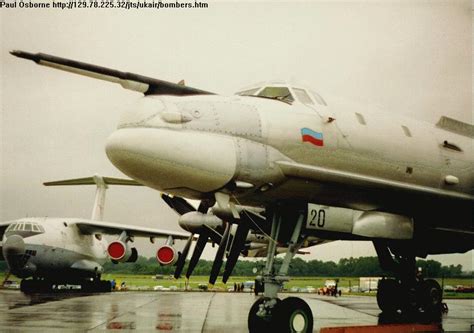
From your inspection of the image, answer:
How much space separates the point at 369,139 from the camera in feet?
23.1

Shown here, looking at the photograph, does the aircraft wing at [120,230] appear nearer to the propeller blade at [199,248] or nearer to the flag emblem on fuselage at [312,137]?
the propeller blade at [199,248]

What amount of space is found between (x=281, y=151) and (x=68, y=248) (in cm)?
2159

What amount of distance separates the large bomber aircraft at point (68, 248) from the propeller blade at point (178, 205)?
353 inches

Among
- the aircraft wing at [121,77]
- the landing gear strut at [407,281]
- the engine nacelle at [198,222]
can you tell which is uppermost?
the aircraft wing at [121,77]

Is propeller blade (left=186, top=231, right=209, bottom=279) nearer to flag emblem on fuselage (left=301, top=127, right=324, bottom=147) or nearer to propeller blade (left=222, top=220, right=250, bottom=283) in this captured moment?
propeller blade (left=222, top=220, right=250, bottom=283)

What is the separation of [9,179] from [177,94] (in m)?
6.50

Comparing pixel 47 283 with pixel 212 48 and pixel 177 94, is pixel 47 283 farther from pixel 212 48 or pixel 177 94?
pixel 177 94

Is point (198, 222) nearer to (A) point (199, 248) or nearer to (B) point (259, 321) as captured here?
(A) point (199, 248)

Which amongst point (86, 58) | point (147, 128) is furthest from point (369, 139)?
point (86, 58)

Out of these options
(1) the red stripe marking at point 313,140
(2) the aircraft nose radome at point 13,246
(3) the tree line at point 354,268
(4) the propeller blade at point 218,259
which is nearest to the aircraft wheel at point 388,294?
(3) the tree line at point 354,268

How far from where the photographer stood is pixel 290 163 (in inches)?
251

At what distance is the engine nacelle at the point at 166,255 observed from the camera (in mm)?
21266

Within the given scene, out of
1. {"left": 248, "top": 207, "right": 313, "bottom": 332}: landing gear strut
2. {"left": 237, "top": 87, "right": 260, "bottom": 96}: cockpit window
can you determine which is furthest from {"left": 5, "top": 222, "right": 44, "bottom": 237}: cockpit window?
{"left": 248, "top": 207, "right": 313, "bottom": 332}: landing gear strut

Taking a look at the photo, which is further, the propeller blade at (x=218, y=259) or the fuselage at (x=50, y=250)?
the fuselage at (x=50, y=250)
